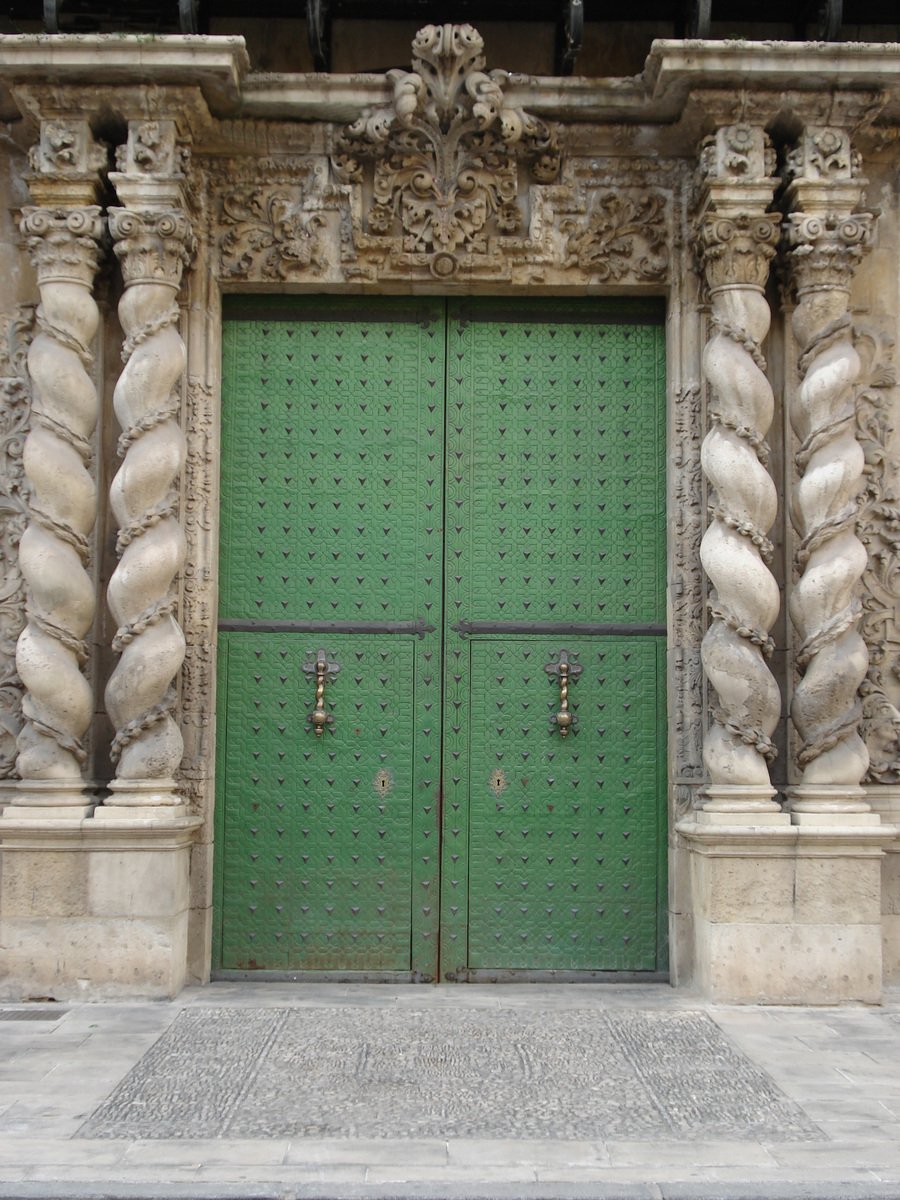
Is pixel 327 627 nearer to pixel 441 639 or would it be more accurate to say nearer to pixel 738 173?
pixel 441 639

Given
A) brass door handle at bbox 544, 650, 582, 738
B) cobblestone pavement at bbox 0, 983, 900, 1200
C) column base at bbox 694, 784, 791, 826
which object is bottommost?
cobblestone pavement at bbox 0, 983, 900, 1200

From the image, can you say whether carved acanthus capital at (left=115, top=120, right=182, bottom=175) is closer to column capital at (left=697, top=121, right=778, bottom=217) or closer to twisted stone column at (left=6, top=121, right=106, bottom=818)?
twisted stone column at (left=6, top=121, right=106, bottom=818)

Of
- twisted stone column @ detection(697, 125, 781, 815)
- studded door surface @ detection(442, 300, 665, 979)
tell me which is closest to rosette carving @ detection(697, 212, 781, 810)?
twisted stone column @ detection(697, 125, 781, 815)

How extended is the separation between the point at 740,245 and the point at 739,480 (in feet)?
3.78

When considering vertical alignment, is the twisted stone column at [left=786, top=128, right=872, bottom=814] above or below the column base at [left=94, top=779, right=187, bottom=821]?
above

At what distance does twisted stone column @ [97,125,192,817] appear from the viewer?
6.44 m

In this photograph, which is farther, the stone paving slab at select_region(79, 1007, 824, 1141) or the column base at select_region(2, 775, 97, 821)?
the column base at select_region(2, 775, 97, 821)

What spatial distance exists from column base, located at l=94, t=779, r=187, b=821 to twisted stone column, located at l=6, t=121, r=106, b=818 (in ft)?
0.47

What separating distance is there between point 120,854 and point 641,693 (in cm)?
268

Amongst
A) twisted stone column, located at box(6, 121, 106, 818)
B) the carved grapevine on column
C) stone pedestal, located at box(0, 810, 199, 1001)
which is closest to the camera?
stone pedestal, located at box(0, 810, 199, 1001)

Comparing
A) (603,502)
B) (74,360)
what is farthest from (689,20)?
(74,360)

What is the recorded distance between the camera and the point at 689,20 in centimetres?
708

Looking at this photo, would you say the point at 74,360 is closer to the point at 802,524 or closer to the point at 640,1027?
the point at 802,524

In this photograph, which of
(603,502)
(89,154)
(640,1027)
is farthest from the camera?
(603,502)
